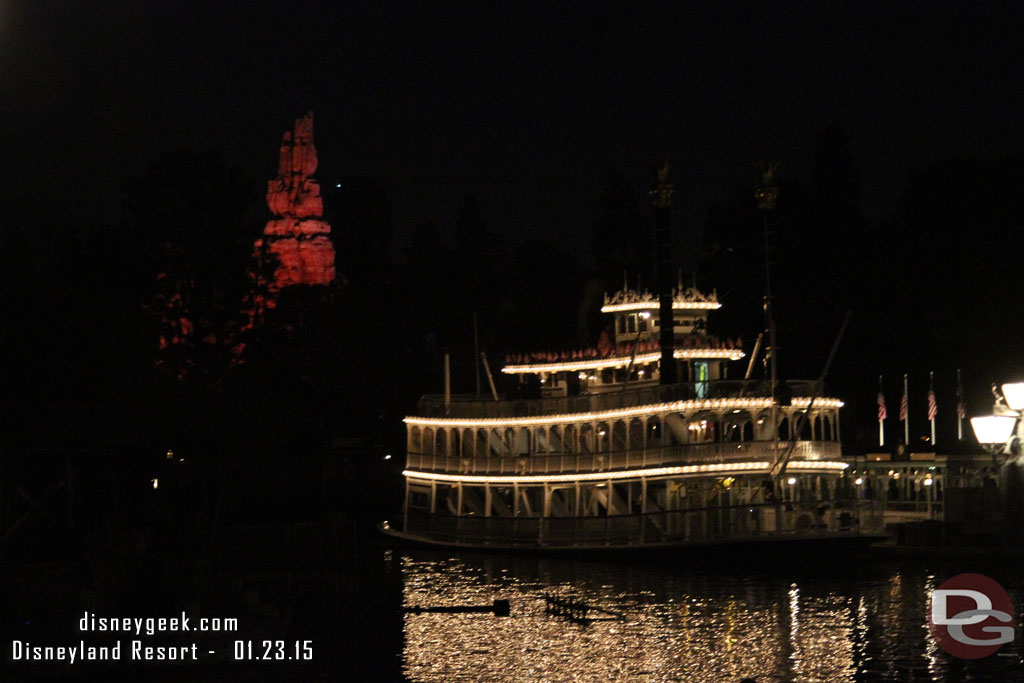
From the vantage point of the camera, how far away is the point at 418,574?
1807 inches

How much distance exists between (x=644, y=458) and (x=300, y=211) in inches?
2102

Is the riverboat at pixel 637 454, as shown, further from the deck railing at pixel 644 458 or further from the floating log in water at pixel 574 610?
the floating log in water at pixel 574 610

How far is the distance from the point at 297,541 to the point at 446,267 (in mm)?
57706

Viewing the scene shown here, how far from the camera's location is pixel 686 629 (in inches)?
1319

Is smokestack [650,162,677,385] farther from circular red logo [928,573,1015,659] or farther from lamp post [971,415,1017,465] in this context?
lamp post [971,415,1017,465]

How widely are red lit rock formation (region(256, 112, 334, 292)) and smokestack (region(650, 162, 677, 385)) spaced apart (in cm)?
4228

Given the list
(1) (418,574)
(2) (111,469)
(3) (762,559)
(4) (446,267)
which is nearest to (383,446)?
(4) (446,267)

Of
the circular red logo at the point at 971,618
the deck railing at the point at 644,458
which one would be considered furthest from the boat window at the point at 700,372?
the circular red logo at the point at 971,618

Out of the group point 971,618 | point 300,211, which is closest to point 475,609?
point 971,618

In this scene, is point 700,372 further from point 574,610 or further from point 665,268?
point 574,610

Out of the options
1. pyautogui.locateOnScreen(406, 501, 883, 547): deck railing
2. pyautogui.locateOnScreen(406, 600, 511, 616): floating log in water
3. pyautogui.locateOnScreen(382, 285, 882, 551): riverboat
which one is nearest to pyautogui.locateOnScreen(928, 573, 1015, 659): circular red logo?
pyautogui.locateOnScreen(406, 501, 883, 547): deck railing

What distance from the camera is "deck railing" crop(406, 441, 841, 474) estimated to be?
44.6 metres

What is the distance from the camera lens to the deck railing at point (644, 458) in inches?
1756

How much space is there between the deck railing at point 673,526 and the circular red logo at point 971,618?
5.07 meters
